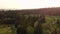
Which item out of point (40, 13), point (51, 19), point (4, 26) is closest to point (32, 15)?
point (40, 13)

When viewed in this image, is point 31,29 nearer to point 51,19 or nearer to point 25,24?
point 25,24

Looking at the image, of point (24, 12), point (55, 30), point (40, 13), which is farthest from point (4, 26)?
point (55, 30)

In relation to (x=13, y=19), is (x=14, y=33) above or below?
below
